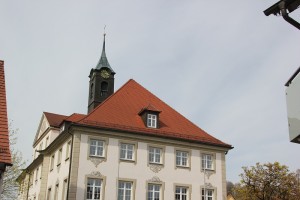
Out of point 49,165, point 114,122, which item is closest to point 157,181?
point 114,122

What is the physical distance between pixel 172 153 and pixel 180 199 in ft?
11.2

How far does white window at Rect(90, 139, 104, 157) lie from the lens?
2852 cm

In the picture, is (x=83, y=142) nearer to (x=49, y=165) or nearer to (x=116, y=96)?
(x=116, y=96)

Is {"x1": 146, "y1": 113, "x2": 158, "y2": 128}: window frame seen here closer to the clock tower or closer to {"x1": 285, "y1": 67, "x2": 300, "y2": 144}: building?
the clock tower

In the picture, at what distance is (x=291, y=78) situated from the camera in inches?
178

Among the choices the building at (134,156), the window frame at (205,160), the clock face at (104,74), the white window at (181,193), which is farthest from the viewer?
the clock face at (104,74)

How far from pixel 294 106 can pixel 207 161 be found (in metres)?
28.5

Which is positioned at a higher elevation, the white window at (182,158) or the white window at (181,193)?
the white window at (182,158)

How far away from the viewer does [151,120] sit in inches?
1241

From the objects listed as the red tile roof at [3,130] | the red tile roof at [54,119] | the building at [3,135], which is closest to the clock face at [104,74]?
the red tile roof at [54,119]

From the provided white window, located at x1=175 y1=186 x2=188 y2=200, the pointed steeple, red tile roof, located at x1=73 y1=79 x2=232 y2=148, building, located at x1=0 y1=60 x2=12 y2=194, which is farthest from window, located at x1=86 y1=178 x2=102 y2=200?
the pointed steeple

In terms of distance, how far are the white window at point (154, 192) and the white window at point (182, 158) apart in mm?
2626

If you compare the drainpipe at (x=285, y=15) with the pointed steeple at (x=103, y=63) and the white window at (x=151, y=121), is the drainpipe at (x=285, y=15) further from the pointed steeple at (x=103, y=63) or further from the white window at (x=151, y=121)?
the pointed steeple at (x=103, y=63)

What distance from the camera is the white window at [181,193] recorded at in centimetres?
3007
